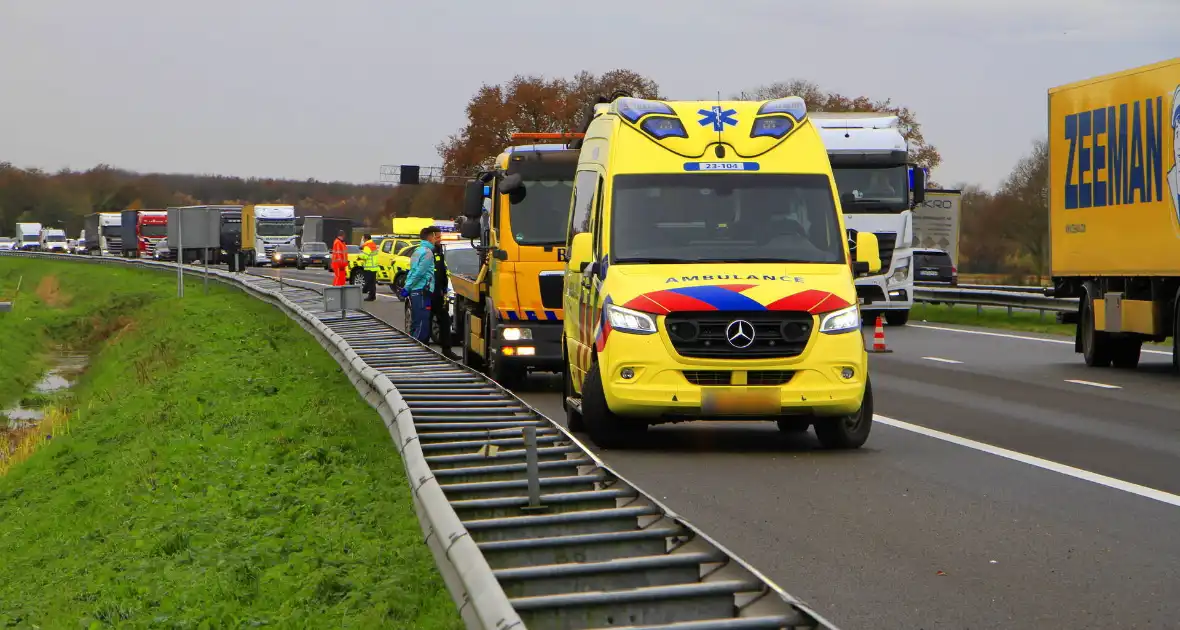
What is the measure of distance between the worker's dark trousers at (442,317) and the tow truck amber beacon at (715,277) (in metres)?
10.6

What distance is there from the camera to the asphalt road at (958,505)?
703 centimetres

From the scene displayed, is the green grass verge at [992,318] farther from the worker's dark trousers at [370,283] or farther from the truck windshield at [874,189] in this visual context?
the worker's dark trousers at [370,283]

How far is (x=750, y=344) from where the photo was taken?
11812 mm

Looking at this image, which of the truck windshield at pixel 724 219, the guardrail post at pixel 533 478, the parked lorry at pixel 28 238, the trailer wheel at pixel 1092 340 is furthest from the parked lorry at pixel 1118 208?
the parked lorry at pixel 28 238

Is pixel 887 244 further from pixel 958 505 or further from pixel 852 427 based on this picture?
pixel 958 505

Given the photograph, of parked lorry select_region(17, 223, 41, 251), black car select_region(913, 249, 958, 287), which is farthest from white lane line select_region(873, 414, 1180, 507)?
parked lorry select_region(17, 223, 41, 251)

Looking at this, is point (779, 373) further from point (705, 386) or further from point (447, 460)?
point (447, 460)

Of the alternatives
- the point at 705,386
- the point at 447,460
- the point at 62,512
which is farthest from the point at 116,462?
the point at 447,460

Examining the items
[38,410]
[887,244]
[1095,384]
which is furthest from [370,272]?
[1095,384]

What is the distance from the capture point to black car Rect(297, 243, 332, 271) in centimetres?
8575

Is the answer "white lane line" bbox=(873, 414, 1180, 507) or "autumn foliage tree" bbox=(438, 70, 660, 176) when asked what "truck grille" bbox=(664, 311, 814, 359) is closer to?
"white lane line" bbox=(873, 414, 1180, 507)

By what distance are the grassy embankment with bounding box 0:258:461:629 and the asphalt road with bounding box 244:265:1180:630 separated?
181 cm

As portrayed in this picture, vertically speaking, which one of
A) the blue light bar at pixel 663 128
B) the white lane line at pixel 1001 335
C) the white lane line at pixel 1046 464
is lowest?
the white lane line at pixel 1046 464

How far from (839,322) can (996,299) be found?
981 inches
